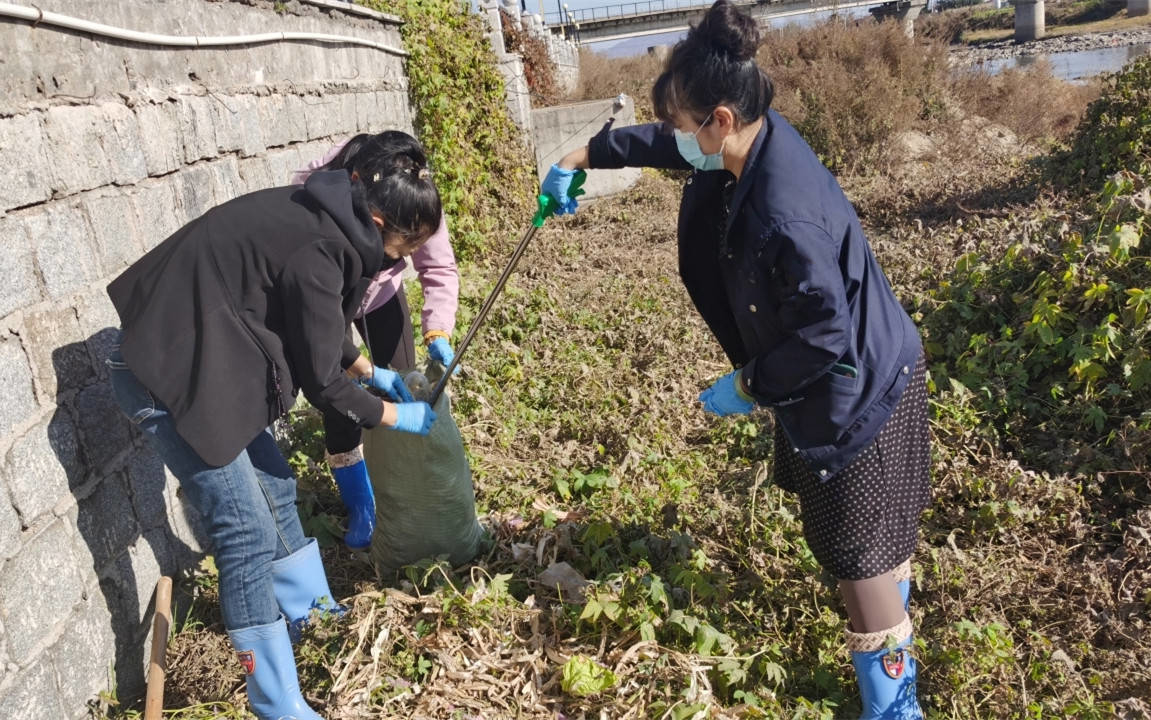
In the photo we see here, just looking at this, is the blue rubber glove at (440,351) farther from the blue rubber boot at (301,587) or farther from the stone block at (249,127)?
the stone block at (249,127)

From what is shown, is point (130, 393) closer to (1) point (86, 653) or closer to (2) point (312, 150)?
(1) point (86, 653)

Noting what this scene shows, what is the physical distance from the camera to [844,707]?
2.47m

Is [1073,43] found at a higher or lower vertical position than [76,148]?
higher

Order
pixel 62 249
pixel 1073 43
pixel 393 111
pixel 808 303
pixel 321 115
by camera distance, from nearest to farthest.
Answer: pixel 808 303, pixel 62 249, pixel 321 115, pixel 393 111, pixel 1073 43

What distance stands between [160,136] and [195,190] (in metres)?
0.28

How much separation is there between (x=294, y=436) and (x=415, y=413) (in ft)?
4.84

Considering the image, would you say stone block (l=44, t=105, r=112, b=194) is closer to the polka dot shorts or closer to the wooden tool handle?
the wooden tool handle

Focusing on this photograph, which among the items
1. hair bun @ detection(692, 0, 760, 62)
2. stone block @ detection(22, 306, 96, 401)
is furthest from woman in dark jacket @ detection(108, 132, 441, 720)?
hair bun @ detection(692, 0, 760, 62)

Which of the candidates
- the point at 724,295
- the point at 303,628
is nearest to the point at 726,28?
the point at 724,295

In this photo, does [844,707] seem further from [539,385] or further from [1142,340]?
[539,385]

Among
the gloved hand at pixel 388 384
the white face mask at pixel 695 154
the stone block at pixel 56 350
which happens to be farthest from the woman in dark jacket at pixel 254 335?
the white face mask at pixel 695 154

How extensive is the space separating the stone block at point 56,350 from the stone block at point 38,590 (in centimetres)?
38

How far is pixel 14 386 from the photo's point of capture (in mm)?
2094

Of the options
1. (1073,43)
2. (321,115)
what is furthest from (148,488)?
(1073,43)
